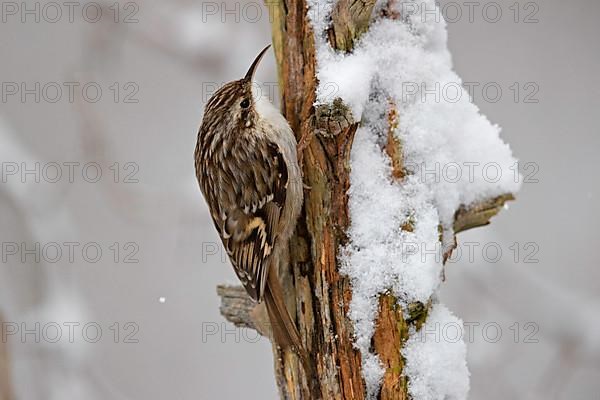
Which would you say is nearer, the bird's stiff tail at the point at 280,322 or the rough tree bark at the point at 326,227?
the rough tree bark at the point at 326,227

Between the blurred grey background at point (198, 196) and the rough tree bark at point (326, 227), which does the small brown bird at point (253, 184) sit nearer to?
the rough tree bark at point (326, 227)

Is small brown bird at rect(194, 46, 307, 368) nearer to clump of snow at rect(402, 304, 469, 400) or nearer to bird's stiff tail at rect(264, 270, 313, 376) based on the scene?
bird's stiff tail at rect(264, 270, 313, 376)

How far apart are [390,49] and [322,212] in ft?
1.51

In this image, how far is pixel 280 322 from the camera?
82.1 inches

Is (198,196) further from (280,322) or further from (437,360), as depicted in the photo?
(437,360)

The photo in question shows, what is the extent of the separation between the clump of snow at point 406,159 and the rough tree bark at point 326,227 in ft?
0.08

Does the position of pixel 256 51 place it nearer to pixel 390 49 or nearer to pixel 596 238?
pixel 390 49

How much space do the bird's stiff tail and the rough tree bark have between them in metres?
0.02

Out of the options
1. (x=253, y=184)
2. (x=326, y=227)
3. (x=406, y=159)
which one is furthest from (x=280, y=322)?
(x=406, y=159)

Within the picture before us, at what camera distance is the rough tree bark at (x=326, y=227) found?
75.0 inches

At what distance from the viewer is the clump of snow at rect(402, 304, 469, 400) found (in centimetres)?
188

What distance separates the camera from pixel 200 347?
194 inches

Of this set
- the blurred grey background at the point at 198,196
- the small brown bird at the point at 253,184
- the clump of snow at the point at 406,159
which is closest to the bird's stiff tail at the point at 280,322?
the small brown bird at the point at 253,184

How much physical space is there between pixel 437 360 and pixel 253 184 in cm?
76
